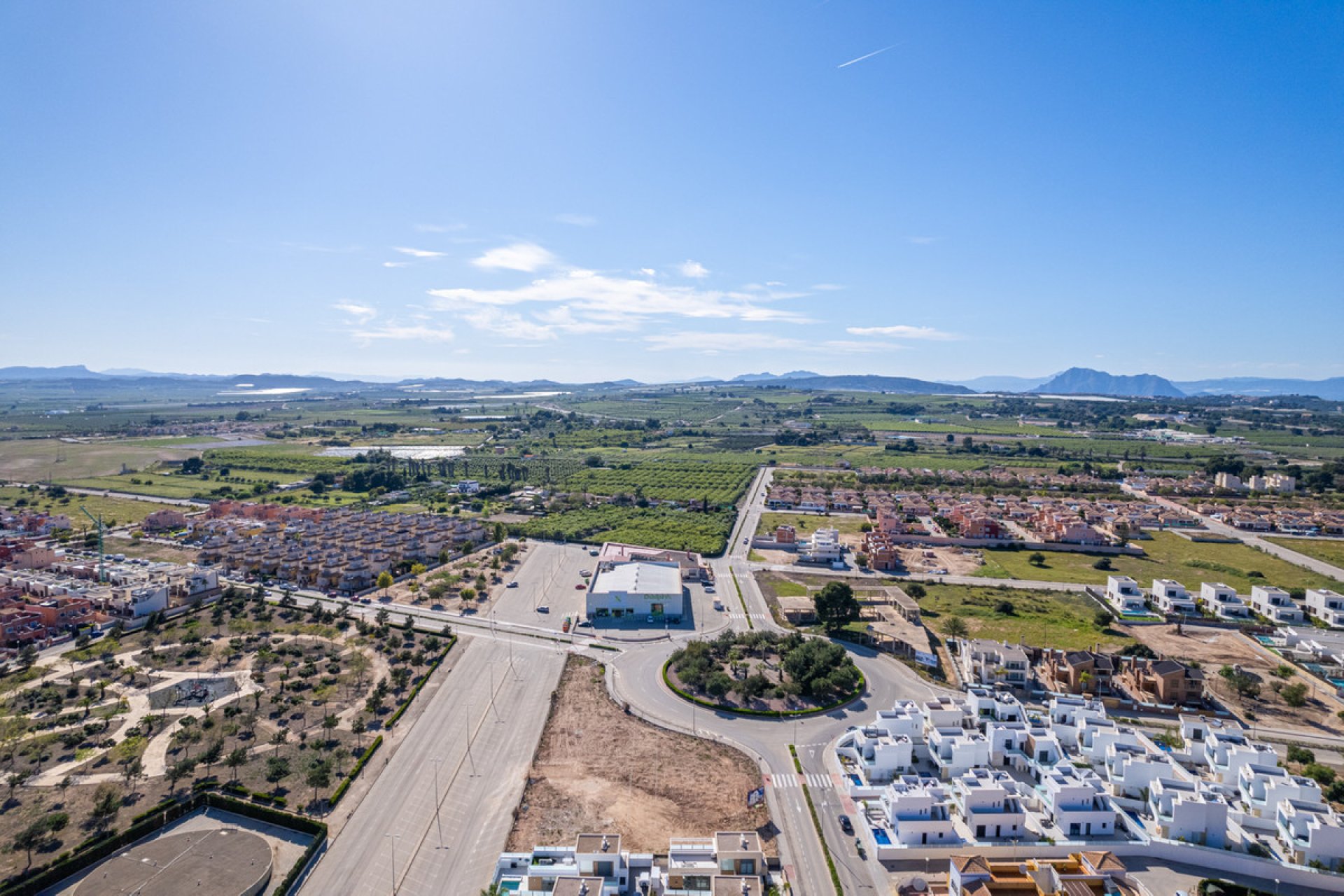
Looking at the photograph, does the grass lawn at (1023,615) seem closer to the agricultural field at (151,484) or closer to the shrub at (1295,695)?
the shrub at (1295,695)

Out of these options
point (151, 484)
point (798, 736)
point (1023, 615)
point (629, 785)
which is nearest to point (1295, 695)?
point (1023, 615)

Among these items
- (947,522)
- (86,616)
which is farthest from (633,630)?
(947,522)

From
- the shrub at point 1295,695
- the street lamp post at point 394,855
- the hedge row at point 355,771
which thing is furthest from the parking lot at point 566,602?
the shrub at point 1295,695

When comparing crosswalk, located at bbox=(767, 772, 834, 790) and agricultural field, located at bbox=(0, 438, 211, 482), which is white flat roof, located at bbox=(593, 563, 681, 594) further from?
agricultural field, located at bbox=(0, 438, 211, 482)

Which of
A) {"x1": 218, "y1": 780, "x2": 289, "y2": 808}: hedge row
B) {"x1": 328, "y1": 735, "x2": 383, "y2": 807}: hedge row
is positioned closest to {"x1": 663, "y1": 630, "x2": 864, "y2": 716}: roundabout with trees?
{"x1": 328, "y1": 735, "x2": 383, "y2": 807}: hedge row

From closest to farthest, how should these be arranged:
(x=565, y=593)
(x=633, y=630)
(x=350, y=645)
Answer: (x=350, y=645)
(x=633, y=630)
(x=565, y=593)

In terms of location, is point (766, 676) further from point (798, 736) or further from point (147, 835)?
point (147, 835)

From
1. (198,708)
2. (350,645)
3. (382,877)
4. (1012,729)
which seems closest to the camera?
(382,877)

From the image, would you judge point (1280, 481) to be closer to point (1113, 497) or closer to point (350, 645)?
point (1113, 497)
